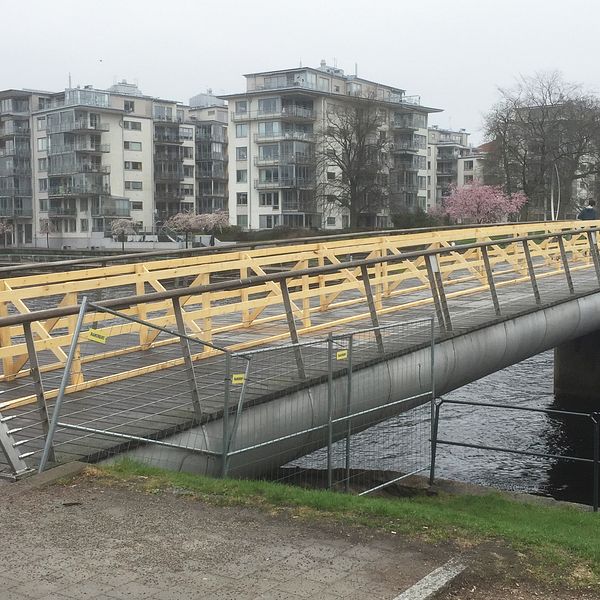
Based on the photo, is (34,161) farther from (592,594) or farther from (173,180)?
(592,594)

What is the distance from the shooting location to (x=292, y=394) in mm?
8195

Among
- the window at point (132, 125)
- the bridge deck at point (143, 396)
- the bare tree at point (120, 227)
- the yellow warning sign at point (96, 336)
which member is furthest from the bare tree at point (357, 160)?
the yellow warning sign at point (96, 336)

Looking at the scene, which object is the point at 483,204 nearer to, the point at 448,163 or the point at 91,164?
the point at 91,164

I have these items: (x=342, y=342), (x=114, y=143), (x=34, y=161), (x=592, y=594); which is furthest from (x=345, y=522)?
(x=34, y=161)

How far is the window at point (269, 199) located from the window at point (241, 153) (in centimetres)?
440

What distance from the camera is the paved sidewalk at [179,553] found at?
434 centimetres

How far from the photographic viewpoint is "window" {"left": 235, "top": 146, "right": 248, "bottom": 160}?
283ft

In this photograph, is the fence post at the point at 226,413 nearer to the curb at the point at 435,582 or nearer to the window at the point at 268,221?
the curb at the point at 435,582

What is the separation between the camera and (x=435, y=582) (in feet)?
14.6

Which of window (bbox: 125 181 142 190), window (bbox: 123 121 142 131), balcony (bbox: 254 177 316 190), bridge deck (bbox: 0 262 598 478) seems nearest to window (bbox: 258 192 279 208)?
balcony (bbox: 254 177 316 190)

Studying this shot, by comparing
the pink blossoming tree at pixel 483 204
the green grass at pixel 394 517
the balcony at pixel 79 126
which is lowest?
the green grass at pixel 394 517

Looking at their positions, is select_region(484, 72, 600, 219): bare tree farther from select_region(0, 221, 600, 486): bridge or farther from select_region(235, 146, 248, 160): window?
select_region(0, 221, 600, 486): bridge

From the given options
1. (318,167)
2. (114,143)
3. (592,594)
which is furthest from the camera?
(114,143)

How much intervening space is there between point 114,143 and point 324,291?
87058 millimetres
